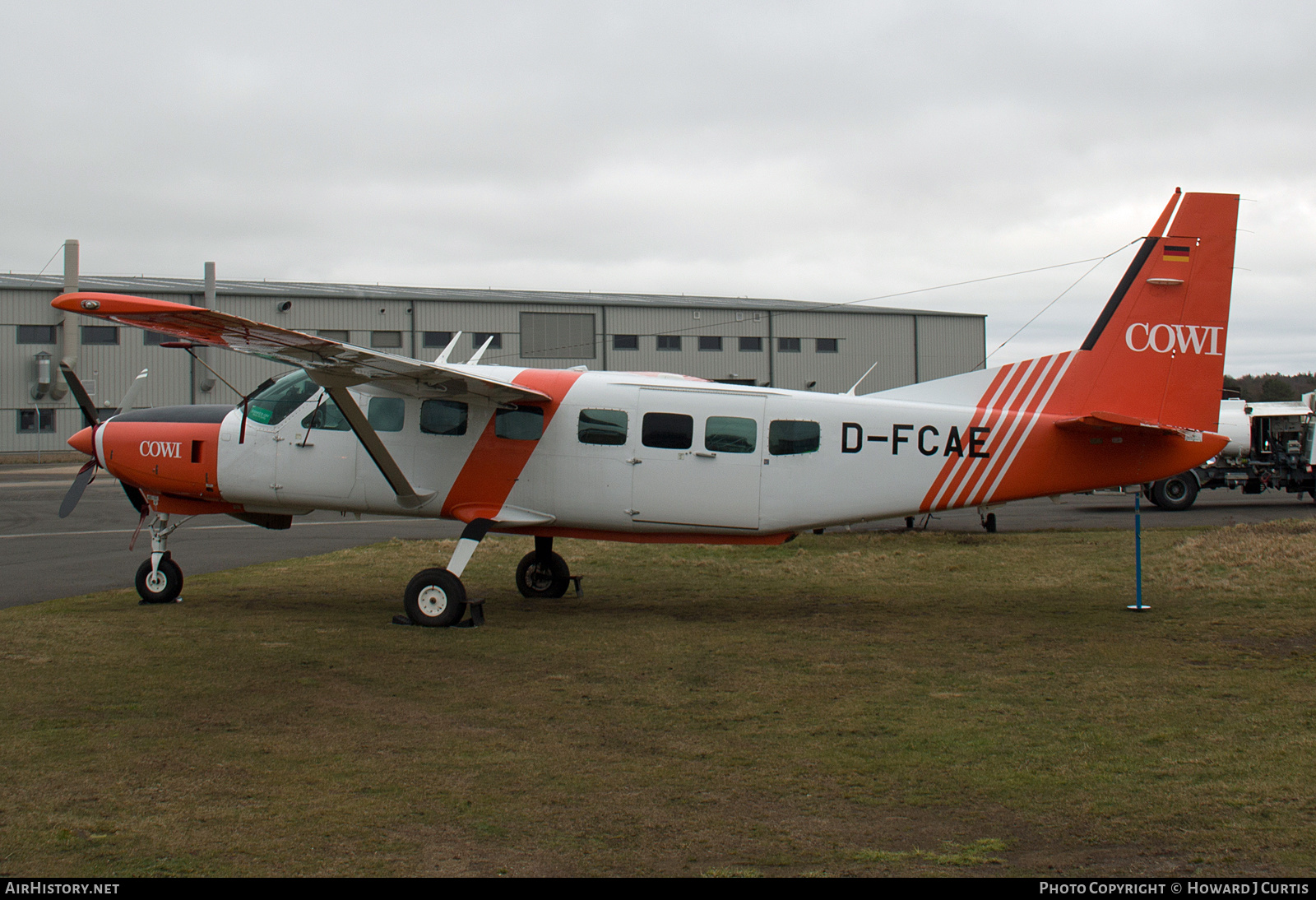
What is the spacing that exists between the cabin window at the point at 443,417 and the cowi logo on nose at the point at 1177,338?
7599mm

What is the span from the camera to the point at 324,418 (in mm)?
11609

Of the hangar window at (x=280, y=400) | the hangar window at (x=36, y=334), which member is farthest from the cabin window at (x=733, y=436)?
the hangar window at (x=36, y=334)

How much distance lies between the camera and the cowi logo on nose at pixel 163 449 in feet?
38.9

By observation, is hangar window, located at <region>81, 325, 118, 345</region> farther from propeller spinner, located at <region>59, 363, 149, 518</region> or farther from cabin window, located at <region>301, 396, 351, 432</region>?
cabin window, located at <region>301, 396, 351, 432</region>

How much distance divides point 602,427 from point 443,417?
1862 mm

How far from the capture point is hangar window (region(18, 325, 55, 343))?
161ft

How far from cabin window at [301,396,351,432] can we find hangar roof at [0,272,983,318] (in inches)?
1592

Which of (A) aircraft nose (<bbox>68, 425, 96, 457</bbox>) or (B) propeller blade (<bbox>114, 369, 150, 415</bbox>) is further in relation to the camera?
(B) propeller blade (<bbox>114, 369, 150, 415</bbox>)

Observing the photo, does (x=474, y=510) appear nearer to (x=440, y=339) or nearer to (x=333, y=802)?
(x=333, y=802)

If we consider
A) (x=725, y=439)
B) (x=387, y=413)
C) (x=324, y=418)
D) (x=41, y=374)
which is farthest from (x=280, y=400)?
(x=41, y=374)

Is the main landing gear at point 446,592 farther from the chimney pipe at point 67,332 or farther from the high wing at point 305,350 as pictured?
the chimney pipe at point 67,332

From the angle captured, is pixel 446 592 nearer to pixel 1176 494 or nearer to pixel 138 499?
pixel 138 499

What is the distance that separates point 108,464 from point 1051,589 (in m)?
12.1

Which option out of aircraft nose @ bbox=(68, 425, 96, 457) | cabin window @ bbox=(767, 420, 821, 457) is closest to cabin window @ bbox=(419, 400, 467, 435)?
cabin window @ bbox=(767, 420, 821, 457)
